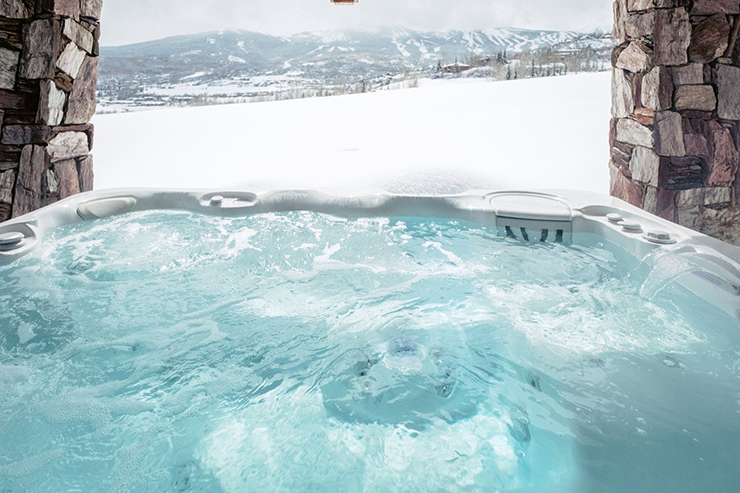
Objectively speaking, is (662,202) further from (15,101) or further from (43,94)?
Result: (15,101)

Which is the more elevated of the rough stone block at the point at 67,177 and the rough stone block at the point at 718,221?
the rough stone block at the point at 67,177

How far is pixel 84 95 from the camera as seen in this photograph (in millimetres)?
2564

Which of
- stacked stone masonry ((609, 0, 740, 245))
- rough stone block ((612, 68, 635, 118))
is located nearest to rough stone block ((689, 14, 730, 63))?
stacked stone masonry ((609, 0, 740, 245))

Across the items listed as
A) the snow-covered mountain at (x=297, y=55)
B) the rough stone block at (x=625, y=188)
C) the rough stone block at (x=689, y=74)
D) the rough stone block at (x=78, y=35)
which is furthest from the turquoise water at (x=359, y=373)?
the snow-covered mountain at (x=297, y=55)

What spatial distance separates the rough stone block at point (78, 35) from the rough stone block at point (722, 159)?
118 inches

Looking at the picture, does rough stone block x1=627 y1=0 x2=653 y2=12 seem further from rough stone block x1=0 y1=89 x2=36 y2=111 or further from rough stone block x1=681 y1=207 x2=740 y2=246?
rough stone block x1=0 y1=89 x2=36 y2=111

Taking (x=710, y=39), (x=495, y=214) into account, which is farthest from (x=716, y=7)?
(x=495, y=214)

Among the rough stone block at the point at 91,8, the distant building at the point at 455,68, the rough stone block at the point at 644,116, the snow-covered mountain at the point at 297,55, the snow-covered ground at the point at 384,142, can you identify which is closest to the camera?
the rough stone block at the point at 644,116

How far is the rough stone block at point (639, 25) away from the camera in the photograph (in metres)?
2.05

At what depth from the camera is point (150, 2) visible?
8.57 metres

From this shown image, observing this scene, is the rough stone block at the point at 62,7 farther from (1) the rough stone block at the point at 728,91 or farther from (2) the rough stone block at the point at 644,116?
(1) the rough stone block at the point at 728,91

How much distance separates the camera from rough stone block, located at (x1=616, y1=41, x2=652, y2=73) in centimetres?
211

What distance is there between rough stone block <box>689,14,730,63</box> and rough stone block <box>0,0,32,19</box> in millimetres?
2923

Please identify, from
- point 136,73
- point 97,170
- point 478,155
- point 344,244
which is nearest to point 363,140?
point 478,155
